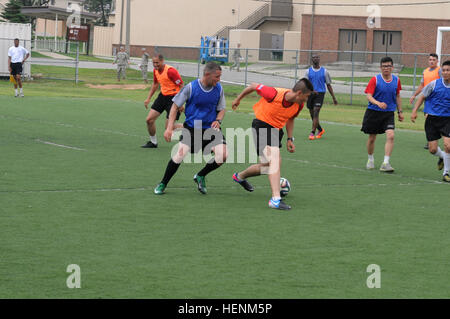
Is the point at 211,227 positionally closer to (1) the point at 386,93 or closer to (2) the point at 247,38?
(1) the point at 386,93

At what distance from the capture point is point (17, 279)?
21.6ft

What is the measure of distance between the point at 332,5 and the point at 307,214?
50.4 metres

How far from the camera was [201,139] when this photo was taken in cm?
1101

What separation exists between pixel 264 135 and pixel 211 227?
2.03 meters

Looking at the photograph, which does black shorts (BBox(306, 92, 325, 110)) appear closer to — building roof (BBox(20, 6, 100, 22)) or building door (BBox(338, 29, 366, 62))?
building door (BBox(338, 29, 366, 62))

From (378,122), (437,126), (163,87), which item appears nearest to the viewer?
(437,126)

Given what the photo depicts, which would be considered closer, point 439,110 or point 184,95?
point 184,95

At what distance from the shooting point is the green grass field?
666 centimetres

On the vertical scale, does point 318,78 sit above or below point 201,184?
above

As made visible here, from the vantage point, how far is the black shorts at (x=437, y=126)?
1327cm

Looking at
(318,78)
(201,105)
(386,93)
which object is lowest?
(201,105)

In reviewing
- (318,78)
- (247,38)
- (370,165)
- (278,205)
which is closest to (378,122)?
(370,165)

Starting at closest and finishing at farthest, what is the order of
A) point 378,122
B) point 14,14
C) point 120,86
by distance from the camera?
point 378,122 < point 120,86 < point 14,14
